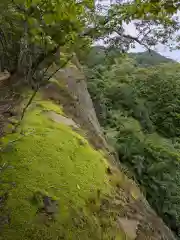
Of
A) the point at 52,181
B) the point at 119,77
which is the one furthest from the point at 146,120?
the point at 52,181

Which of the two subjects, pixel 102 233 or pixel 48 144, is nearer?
pixel 102 233

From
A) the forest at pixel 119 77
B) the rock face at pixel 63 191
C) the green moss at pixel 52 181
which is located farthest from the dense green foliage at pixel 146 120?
the green moss at pixel 52 181

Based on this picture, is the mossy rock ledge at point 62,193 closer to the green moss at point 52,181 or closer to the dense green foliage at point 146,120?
the green moss at point 52,181

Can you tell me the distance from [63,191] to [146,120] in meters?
4.76

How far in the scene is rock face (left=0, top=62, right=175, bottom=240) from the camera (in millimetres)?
2285

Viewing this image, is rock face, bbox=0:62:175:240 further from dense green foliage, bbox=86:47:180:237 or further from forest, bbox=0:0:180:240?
dense green foliage, bbox=86:47:180:237

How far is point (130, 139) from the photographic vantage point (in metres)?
5.40

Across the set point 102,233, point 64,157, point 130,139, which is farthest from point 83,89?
point 102,233

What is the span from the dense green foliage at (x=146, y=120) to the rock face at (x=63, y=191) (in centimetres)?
137

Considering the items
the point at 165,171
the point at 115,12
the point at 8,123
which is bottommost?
the point at 165,171

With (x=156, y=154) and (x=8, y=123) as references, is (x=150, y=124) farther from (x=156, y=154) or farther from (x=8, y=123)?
(x=8, y=123)

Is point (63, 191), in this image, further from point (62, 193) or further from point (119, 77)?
point (119, 77)

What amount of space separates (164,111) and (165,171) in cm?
292

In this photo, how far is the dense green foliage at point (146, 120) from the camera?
15.4ft
